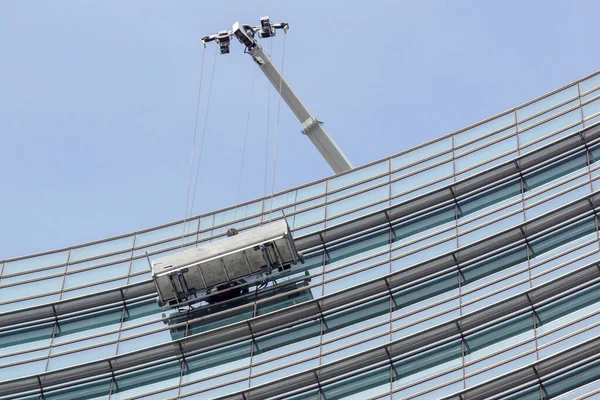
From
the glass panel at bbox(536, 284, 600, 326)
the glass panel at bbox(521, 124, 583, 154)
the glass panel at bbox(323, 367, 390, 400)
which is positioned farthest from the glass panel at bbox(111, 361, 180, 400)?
the glass panel at bbox(521, 124, 583, 154)

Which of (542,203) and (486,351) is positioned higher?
(542,203)

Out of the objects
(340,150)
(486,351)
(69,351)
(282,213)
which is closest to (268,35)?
(340,150)

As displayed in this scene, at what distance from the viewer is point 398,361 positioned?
2164 inches

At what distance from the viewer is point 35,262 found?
215 ft

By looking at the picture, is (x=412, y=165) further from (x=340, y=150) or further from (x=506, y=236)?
(x=340, y=150)

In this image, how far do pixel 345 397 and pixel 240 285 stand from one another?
7.08 meters

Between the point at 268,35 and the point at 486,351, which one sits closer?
the point at 486,351

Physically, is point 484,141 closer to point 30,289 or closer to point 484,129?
point 484,129

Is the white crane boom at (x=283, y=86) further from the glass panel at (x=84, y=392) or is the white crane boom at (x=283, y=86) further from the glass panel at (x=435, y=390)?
the glass panel at (x=435, y=390)

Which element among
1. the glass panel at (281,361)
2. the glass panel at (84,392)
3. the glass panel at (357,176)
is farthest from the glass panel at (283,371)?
the glass panel at (357,176)

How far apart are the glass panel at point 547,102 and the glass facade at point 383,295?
0.09m

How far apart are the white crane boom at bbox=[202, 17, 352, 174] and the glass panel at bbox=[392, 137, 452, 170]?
1705cm

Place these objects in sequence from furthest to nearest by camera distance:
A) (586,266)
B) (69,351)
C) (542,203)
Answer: (69,351), (542,203), (586,266)

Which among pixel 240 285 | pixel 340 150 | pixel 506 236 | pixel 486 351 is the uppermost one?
pixel 340 150
